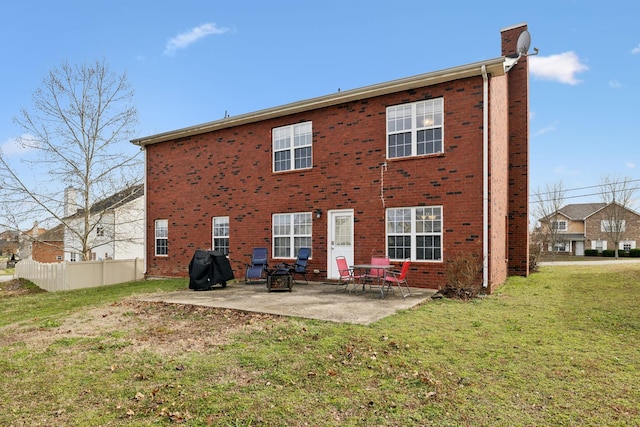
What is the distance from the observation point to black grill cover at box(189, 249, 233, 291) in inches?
429

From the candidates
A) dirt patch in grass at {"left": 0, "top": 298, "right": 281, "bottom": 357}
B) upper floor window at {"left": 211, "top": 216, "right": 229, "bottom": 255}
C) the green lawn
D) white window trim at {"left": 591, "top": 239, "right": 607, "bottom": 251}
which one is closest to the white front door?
upper floor window at {"left": 211, "top": 216, "right": 229, "bottom": 255}

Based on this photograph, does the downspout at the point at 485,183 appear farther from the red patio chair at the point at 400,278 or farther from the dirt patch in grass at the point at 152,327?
the dirt patch in grass at the point at 152,327

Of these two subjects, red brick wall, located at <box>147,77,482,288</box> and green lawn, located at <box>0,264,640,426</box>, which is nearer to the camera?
green lawn, located at <box>0,264,640,426</box>

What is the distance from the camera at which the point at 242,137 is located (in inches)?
559

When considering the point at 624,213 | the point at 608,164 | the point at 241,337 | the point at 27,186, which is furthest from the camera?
the point at 624,213

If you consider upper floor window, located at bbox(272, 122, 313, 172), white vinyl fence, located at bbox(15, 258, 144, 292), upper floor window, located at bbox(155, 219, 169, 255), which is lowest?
white vinyl fence, located at bbox(15, 258, 144, 292)

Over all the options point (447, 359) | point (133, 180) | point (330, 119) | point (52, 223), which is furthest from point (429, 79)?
point (52, 223)

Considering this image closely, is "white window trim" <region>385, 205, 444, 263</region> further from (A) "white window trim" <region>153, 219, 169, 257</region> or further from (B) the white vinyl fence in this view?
(B) the white vinyl fence

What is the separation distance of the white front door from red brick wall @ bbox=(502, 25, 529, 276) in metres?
5.77

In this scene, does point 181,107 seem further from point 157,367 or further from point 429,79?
point 157,367

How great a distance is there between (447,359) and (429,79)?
7719mm

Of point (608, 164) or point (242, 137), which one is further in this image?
point (608, 164)

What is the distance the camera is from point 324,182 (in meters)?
12.2

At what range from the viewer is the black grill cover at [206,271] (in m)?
10.9
